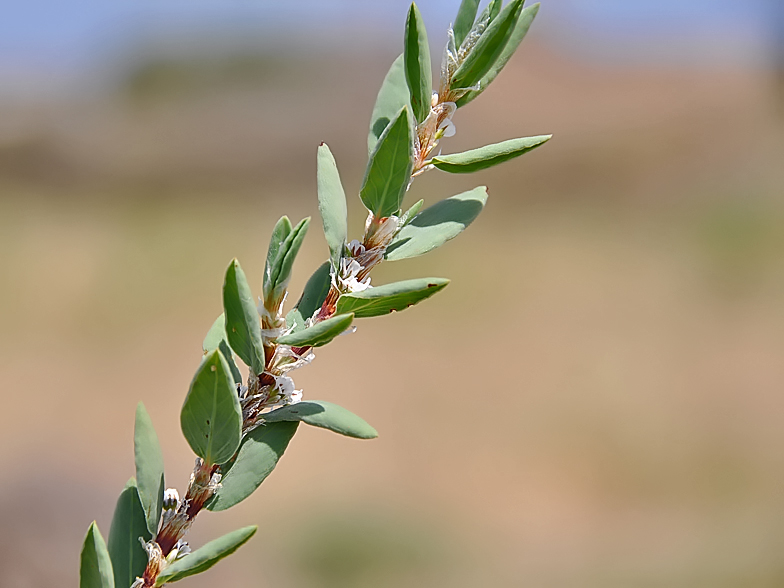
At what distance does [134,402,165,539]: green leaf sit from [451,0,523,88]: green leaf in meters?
0.14

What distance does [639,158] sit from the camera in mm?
5895

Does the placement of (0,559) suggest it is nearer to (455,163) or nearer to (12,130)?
(455,163)

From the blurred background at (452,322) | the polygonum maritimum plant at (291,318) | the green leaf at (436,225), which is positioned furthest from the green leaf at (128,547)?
the blurred background at (452,322)

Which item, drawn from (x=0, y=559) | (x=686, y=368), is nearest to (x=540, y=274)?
(x=686, y=368)

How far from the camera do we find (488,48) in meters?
0.21

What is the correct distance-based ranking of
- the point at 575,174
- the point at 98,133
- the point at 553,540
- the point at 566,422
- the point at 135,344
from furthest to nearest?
the point at 98,133 < the point at 575,174 < the point at 135,344 < the point at 566,422 < the point at 553,540

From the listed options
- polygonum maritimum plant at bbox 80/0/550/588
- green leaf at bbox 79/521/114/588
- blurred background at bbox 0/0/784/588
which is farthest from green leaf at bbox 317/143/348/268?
blurred background at bbox 0/0/784/588

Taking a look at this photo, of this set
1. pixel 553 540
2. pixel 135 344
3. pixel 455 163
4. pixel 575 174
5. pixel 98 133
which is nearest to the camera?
pixel 455 163

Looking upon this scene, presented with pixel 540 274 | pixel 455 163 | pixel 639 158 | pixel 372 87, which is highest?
pixel 455 163

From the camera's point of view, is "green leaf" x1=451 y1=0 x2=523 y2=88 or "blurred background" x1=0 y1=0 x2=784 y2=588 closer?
"green leaf" x1=451 y1=0 x2=523 y2=88

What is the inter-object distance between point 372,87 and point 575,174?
2198 millimetres

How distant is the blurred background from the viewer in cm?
282

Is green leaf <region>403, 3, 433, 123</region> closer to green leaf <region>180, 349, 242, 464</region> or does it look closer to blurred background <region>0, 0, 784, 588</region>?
green leaf <region>180, 349, 242, 464</region>

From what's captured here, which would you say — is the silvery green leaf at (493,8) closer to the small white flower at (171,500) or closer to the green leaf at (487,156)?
the green leaf at (487,156)
